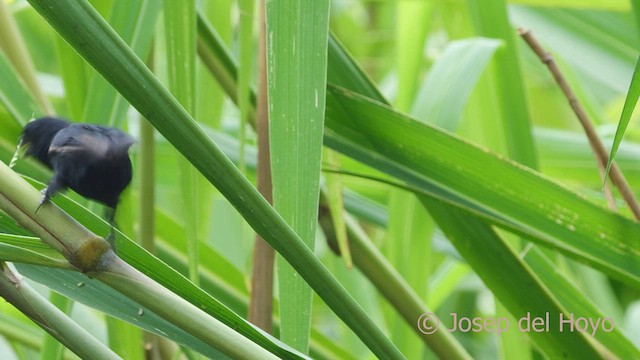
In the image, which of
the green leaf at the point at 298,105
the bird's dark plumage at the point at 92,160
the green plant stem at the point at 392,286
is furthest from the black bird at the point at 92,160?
the green plant stem at the point at 392,286

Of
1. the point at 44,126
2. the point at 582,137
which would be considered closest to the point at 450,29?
the point at 582,137

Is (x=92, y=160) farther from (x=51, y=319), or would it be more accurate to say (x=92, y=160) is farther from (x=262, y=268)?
(x=262, y=268)

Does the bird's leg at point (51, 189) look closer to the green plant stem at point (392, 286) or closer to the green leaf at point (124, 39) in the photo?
the green leaf at point (124, 39)

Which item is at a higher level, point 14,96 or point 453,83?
point 453,83

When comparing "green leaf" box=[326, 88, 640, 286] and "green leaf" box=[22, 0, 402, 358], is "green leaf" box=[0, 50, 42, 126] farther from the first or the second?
"green leaf" box=[22, 0, 402, 358]

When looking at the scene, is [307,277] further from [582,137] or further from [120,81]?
[582,137]

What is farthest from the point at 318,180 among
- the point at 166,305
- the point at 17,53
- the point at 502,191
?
the point at 17,53

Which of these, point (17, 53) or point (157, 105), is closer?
point (157, 105)
